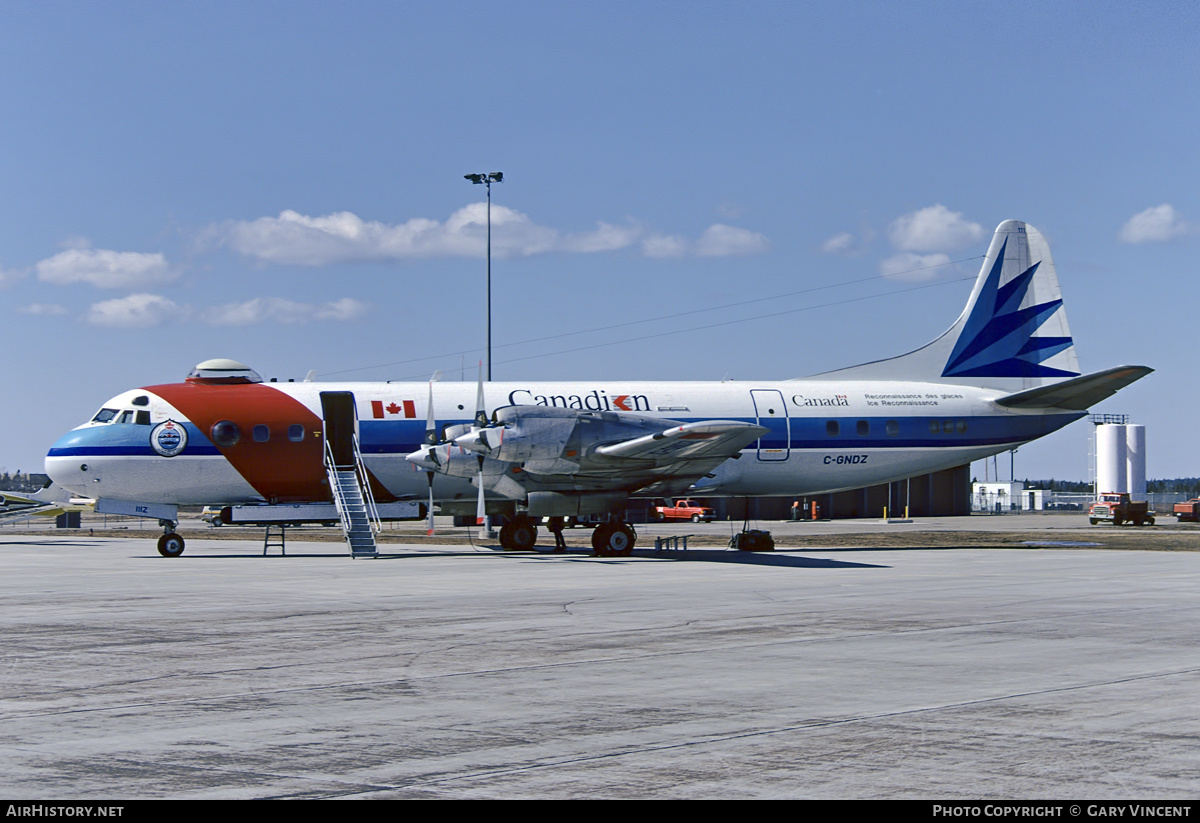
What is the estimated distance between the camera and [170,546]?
108 feet

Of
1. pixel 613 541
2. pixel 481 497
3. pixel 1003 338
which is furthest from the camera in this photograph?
pixel 1003 338

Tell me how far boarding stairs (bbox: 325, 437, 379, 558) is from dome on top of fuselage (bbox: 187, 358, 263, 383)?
344 cm

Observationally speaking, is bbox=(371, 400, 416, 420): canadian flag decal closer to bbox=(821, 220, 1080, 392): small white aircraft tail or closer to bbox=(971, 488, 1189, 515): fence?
bbox=(821, 220, 1080, 392): small white aircraft tail

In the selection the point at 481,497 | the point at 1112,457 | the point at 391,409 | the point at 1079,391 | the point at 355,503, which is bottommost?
the point at 355,503

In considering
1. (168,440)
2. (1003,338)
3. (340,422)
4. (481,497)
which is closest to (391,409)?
(340,422)

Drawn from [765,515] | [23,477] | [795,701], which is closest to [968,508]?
[765,515]

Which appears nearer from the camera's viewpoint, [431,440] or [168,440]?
[431,440]

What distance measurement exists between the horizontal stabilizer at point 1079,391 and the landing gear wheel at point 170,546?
24.0 m

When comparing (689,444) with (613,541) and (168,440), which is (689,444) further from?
(168,440)

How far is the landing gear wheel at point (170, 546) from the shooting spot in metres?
32.9

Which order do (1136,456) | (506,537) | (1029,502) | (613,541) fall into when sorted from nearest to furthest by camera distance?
(613,541)
(506,537)
(1136,456)
(1029,502)

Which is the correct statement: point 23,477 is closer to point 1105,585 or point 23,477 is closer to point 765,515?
point 765,515

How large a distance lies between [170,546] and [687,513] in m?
41.3
